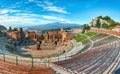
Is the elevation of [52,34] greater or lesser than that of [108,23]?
lesser

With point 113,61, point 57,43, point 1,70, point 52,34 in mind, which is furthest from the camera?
point 52,34

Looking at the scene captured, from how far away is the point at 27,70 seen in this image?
54.0 ft

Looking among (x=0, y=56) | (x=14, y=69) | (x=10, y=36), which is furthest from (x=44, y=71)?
(x=10, y=36)

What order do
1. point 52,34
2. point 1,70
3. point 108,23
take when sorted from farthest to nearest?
point 52,34 < point 108,23 < point 1,70

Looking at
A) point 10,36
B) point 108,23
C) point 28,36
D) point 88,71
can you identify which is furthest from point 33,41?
point 88,71

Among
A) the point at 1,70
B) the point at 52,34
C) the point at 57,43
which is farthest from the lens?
the point at 52,34

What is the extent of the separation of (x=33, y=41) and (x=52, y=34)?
26.6 ft

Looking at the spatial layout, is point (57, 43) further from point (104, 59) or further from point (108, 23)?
point (104, 59)

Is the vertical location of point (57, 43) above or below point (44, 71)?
below

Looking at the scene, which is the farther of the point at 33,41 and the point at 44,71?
the point at 33,41

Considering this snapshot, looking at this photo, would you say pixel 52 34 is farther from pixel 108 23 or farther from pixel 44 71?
pixel 44 71

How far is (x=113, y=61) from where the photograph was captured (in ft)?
64.1

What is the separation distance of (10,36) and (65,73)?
165 feet

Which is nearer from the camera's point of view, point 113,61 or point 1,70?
point 1,70
